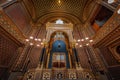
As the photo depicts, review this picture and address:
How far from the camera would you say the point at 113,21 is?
4621mm

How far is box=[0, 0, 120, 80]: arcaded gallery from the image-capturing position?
4508mm

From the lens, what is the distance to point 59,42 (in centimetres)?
764

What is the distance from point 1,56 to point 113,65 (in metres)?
7.66

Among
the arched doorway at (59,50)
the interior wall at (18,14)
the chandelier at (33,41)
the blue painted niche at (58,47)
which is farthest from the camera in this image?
the blue painted niche at (58,47)

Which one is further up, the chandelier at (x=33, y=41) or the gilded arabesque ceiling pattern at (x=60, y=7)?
the gilded arabesque ceiling pattern at (x=60, y=7)

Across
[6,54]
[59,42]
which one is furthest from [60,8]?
[6,54]

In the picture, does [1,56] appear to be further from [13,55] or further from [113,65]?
[113,65]

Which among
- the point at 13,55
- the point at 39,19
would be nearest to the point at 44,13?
the point at 39,19

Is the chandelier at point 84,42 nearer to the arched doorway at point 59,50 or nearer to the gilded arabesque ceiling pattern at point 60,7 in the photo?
the arched doorway at point 59,50

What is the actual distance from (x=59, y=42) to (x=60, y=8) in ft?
18.1

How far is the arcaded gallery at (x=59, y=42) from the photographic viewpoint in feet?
14.8

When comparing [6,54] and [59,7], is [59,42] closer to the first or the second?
Answer: [6,54]

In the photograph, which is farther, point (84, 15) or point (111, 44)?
point (84, 15)

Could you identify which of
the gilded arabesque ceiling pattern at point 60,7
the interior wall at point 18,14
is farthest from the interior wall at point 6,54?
the gilded arabesque ceiling pattern at point 60,7
